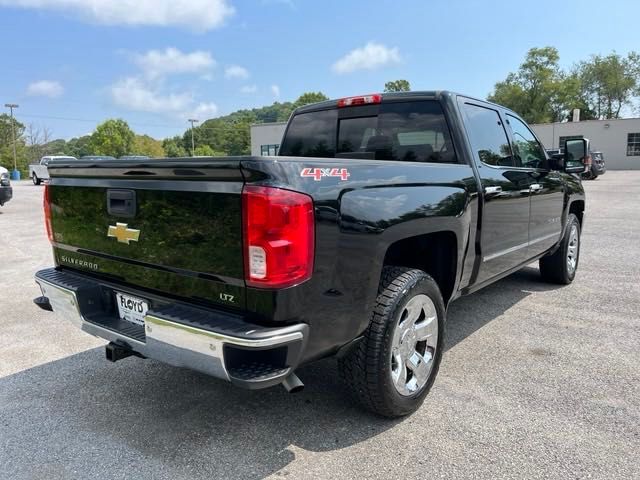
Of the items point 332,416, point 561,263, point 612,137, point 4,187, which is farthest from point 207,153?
point 332,416

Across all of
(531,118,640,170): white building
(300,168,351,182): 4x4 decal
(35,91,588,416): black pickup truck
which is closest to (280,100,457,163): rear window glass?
(35,91,588,416): black pickup truck

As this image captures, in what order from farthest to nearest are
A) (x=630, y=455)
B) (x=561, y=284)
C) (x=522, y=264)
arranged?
(x=561, y=284) → (x=522, y=264) → (x=630, y=455)

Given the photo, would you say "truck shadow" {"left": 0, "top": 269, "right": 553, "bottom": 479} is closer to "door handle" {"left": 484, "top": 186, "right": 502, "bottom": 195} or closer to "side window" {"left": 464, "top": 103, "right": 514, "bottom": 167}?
"door handle" {"left": 484, "top": 186, "right": 502, "bottom": 195}

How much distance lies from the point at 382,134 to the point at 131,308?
2.24m

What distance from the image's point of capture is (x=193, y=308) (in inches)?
92.5

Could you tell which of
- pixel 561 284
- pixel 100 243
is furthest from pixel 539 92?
pixel 100 243

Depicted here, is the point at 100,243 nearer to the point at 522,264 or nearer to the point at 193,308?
the point at 193,308

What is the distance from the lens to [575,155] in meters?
5.18

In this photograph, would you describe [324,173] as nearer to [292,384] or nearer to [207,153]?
[292,384]

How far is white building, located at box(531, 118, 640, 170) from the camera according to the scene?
4200cm

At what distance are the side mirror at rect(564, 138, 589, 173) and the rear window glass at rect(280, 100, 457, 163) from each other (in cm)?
231

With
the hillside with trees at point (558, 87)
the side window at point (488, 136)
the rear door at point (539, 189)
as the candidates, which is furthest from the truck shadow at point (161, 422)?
the hillside with trees at point (558, 87)

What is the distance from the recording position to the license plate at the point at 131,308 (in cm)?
261

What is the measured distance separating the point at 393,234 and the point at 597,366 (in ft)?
6.80
